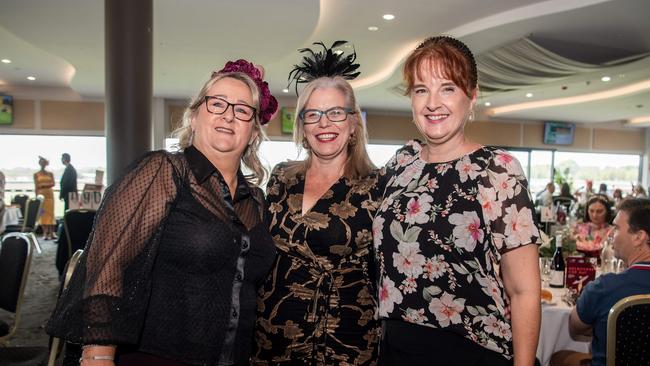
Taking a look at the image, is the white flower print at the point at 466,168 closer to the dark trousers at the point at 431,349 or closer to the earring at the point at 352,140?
the dark trousers at the point at 431,349

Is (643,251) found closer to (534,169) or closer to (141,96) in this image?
(141,96)

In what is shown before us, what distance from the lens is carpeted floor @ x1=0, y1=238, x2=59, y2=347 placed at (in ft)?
15.0

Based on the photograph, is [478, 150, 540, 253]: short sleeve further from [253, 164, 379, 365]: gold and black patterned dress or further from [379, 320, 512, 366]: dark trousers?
[253, 164, 379, 365]: gold and black patterned dress

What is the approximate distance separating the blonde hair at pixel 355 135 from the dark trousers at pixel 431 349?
0.70 metres

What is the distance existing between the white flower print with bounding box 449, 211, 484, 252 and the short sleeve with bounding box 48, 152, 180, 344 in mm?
875

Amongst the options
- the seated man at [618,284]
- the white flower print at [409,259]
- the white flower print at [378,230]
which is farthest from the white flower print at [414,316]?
the seated man at [618,284]

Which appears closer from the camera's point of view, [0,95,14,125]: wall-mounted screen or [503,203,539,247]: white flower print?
[503,203,539,247]: white flower print

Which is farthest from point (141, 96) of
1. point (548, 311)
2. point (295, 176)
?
point (548, 311)

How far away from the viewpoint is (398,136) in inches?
625

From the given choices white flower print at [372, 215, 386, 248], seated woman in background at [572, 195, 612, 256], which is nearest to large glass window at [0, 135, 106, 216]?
seated woman in background at [572, 195, 612, 256]

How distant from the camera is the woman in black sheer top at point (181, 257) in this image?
141 centimetres

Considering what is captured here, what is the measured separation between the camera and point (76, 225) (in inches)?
239

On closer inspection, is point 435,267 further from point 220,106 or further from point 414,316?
point 220,106

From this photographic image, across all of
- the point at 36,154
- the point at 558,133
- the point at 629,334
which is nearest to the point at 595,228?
the point at 629,334
